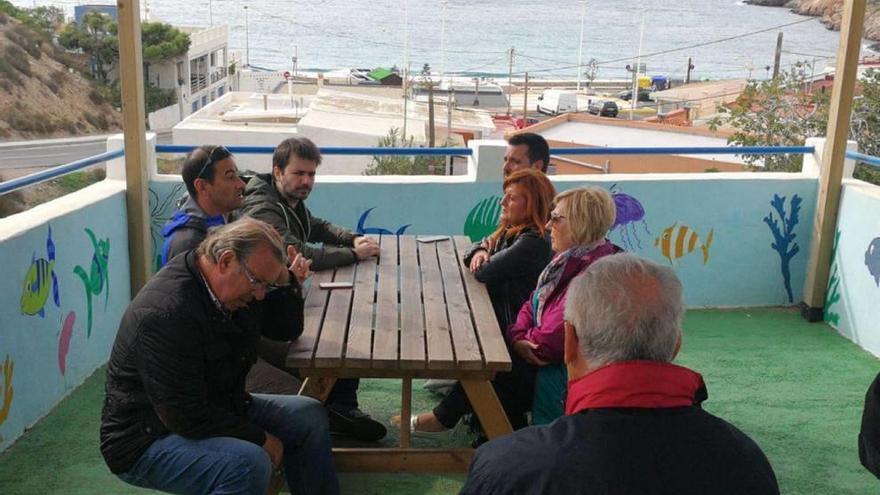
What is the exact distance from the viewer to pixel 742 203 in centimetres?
513

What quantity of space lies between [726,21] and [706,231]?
93683 millimetres

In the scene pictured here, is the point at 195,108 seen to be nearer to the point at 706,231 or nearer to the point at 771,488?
the point at 706,231

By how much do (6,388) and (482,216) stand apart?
260 centimetres

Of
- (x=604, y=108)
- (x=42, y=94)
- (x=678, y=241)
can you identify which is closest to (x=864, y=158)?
(x=678, y=241)

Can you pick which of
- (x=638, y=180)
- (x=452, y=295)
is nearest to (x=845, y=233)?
(x=638, y=180)

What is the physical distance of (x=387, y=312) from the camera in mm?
2803

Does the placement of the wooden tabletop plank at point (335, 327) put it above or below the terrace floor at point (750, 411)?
above

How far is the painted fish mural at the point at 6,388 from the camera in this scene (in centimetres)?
315

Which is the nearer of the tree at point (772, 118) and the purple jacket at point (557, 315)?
the purple jacket at point (557, 315)

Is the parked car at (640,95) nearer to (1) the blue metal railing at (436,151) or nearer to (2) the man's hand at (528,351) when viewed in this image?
(1) the blue metal railing at (436,151)

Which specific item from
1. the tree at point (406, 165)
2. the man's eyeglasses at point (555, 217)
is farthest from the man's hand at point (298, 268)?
the tree at point (406, 165)

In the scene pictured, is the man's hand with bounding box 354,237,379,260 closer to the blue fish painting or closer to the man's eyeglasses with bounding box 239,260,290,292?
the man's eyeglasses with bounding box 239,260,290,292

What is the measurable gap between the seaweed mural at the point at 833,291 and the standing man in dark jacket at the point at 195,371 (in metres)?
3.77

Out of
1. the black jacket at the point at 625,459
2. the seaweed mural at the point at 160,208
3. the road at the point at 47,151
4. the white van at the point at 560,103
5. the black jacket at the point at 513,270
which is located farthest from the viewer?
the white van at the point at 560,103
